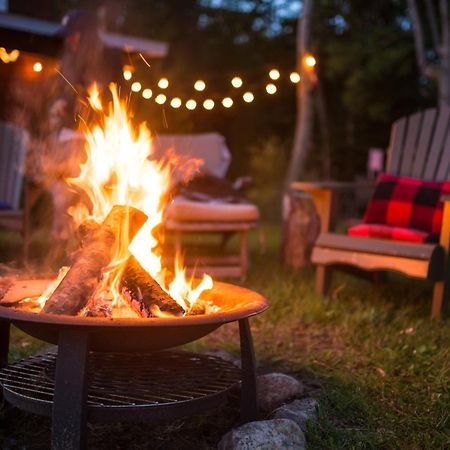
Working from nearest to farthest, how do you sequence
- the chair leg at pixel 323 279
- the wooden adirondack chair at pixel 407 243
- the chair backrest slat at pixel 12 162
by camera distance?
the wooden adirondack chair at pixel 407 243 < the chair leg at pixel 323 279 < the chair backrest slat at pixel 12 162

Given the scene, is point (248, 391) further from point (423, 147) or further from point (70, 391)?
point (423, 147)

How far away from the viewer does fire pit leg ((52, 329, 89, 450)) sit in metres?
1.80

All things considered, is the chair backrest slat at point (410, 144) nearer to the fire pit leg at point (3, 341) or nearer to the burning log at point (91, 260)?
the burning log at point (91, 260)

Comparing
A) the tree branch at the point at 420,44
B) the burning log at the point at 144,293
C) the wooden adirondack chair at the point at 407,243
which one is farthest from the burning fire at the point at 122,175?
the tree branch at the point at 420,44

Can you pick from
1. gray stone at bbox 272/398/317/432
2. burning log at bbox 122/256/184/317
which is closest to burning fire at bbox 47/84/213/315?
burning log at bbox 122/256/184/317

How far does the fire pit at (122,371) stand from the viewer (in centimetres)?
181

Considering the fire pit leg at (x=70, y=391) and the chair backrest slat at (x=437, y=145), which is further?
the chair backrest slat at (x=437, y=145)

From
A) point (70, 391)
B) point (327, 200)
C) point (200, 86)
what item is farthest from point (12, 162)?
point (70, 391)

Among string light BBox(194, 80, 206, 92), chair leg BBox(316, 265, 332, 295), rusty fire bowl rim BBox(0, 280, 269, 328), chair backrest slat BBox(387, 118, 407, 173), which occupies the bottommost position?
chair leg BBox(316, 265, 332, 295)

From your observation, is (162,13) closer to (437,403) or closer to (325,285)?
(325,285)

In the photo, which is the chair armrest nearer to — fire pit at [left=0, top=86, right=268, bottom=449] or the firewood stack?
fire pit at [left=0, top=86, right=268, bottom=449]

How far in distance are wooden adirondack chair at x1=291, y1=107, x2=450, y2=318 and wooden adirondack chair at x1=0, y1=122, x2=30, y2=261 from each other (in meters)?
2.11

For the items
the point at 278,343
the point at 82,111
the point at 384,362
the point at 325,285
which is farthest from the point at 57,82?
the point at 384,362

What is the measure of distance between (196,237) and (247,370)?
5.37 m
